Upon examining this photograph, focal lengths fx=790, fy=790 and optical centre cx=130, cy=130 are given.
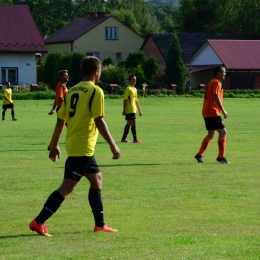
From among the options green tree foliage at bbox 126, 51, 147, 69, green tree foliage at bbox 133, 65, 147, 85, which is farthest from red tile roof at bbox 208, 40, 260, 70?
green tree foliage at bbox 133, 65, 147, 85

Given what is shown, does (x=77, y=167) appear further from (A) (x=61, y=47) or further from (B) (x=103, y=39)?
(A) (x=61, y=47)

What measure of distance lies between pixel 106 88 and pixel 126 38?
28374 millimetres

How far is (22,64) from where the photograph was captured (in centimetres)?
6862

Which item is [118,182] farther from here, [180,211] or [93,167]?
[93,167]

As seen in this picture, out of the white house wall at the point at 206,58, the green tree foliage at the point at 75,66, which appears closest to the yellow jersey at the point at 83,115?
the green tree foliage at the point at 75,66

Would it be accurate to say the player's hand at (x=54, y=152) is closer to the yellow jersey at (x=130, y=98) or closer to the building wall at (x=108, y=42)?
the yellow jersey at (x=130, y=98)

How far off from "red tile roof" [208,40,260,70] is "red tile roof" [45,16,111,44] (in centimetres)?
1543

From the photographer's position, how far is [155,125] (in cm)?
2975

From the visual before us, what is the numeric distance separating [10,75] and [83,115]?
61619 mm

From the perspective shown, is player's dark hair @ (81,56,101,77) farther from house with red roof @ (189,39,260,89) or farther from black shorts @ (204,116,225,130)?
house with red roof @ (189,39,260,89)

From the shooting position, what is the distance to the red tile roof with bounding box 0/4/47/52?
67688mm

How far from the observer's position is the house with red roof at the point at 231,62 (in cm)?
7631

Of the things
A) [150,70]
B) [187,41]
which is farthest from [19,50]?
[187,41]

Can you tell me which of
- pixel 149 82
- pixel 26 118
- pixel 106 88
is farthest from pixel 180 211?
pixel 149 82
